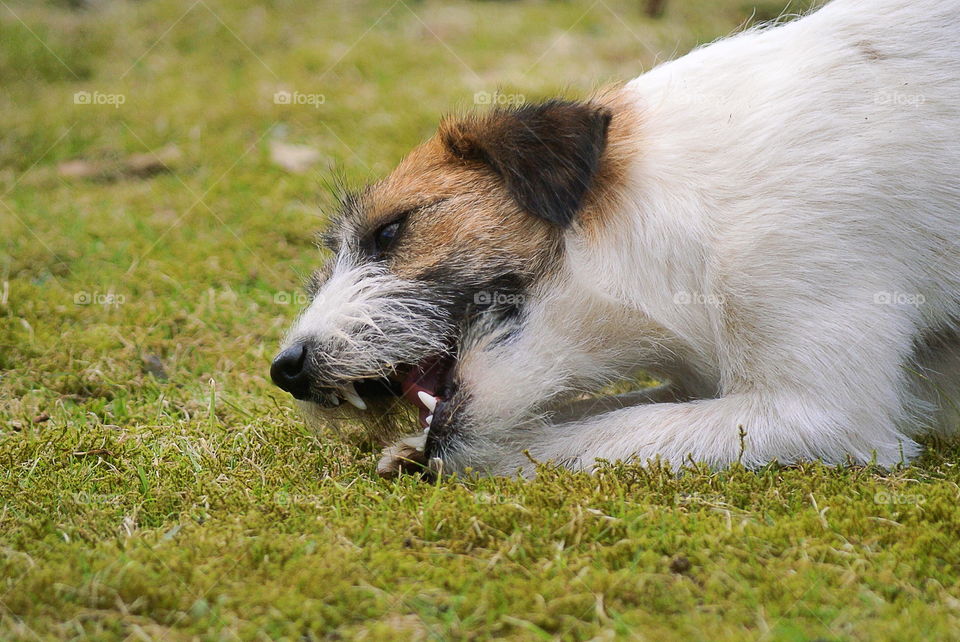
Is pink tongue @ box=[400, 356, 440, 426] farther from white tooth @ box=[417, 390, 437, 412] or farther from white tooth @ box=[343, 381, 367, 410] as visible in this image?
white tooth @ box=[343, 381, 367, 410]

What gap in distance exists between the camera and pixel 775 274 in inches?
125

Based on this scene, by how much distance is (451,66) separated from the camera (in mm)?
9008

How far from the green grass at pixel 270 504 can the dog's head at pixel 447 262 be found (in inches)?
15.3

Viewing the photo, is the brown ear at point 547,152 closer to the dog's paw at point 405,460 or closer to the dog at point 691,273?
the dog at point 691,273

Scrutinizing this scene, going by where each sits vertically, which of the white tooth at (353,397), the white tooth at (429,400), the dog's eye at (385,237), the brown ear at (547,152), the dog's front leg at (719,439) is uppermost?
the brown ear at (547,152)

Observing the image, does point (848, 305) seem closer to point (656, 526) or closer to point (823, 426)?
point (823, 426)

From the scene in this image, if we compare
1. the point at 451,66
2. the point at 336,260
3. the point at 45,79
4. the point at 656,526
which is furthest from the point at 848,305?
the point at 45,79

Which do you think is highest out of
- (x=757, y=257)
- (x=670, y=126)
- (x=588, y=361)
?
(x=670, y=126)

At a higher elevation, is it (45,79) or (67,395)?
(45,79)

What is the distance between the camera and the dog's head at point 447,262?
3.39 meters

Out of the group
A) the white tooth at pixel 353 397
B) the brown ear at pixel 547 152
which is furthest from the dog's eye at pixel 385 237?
the white tooth at pixel 353 397

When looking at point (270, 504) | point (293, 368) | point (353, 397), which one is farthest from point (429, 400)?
point (270, 504)

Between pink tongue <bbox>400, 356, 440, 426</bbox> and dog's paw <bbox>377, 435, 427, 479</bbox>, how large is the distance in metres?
0.14

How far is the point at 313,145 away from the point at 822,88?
16.6 ft
